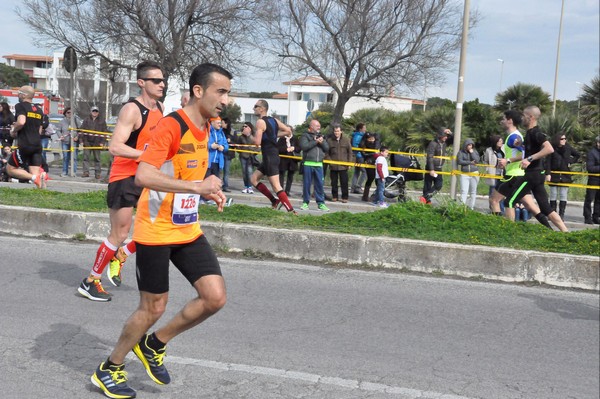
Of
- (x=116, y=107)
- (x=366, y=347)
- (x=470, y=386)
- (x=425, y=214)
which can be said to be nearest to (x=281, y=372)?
(x=366, y=347)

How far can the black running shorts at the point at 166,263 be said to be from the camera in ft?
14.3

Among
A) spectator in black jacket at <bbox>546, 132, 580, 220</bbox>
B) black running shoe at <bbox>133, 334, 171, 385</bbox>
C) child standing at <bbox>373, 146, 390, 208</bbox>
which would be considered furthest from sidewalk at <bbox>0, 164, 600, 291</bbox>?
spectator in black jacket at <bbox>546, 132, 580, 220</bbox>

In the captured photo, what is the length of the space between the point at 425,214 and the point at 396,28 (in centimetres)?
1901

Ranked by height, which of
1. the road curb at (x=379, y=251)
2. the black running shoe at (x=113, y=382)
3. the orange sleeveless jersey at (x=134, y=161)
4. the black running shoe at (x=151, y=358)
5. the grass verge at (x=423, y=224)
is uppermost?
the orange sleeveless jersey at (x=134, y=161)

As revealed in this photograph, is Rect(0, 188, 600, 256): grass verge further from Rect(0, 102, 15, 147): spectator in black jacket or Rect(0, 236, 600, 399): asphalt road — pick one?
Rect(0, 102, 15, 147): spectator in black jacket

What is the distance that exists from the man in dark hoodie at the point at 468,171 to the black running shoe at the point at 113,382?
12658 millimetres

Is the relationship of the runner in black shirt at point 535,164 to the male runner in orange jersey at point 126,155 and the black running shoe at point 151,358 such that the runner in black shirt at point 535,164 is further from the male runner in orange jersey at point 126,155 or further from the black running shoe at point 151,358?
the black running shoe at point 151,358

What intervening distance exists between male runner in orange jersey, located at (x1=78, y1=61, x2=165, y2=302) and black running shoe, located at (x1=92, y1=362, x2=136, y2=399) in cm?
189

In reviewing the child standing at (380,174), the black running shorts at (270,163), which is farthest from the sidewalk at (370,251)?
the child standing at (380,174)

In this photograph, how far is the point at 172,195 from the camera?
4348 mm

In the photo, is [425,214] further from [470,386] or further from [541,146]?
[470,386]

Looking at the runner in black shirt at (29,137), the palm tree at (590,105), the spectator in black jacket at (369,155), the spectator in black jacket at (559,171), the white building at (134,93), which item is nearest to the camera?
the runner in black shirt at (29,137)

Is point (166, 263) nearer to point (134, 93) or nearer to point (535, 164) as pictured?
point (535, 164)

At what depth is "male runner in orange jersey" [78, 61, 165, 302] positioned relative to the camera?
6168mm
